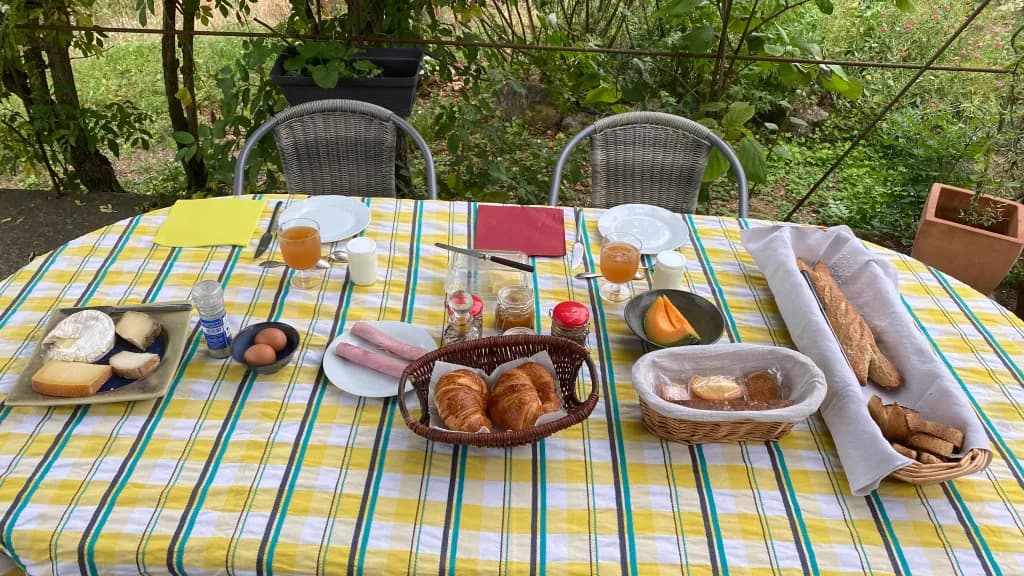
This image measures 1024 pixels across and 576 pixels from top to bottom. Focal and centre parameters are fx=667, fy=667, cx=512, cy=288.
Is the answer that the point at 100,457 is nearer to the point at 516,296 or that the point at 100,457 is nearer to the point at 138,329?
the point at 138,329

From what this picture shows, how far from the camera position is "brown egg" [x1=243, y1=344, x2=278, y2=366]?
1.14 meters

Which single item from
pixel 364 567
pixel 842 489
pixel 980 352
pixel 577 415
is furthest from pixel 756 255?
pixel 364 567

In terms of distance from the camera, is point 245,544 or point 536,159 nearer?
point 245,544

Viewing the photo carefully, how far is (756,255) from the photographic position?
1457 millimetres

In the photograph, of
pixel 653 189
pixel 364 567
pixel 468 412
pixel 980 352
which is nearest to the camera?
pixel 364 567

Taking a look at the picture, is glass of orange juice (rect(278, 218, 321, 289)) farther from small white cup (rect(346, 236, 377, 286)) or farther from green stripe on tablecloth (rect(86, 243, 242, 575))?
green stripe on tablecloth (rect(86, 243, 242, 575))

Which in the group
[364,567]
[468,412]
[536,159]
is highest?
[468,412]

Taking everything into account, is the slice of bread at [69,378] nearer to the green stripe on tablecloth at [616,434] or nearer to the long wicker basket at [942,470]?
the green stripe on tablecloth at [616,434]

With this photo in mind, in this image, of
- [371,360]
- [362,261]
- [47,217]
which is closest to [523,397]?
[371,360]

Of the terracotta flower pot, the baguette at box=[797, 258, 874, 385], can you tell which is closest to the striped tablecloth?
the baguette at box=[797, 258, 874, 385]

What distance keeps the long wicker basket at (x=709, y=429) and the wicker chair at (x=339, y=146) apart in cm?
107

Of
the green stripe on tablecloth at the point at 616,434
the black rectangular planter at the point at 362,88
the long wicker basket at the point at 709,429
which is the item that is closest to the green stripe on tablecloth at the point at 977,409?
the long wicker basket at the point at 709,429

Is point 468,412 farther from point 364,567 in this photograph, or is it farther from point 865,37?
point 865,37

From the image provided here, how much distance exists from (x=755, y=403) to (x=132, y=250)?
1.32m
